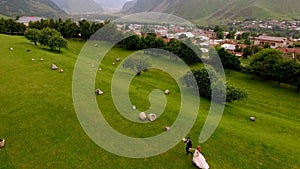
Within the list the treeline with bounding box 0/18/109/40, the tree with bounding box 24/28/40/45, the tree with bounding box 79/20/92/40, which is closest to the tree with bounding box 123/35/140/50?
the treeline with bounding box 0/18/109/40

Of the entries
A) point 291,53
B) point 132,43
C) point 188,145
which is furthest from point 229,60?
point 188,145

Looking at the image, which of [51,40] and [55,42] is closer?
[51,40]

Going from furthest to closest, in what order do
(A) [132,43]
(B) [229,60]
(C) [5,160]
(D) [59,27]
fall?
(D) [59,27], (A) [132,43], (B) [229,60], (C) [5,160]

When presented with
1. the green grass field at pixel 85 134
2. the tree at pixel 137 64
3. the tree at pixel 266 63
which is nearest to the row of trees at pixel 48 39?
the tree at pixel 137 64

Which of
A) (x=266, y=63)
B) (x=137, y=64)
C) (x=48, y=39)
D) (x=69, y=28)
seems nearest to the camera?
(x=137, y=64)

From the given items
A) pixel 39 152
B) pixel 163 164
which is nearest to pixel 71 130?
pixel 39 152

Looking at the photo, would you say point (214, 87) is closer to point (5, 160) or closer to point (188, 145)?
point (188, 145)
